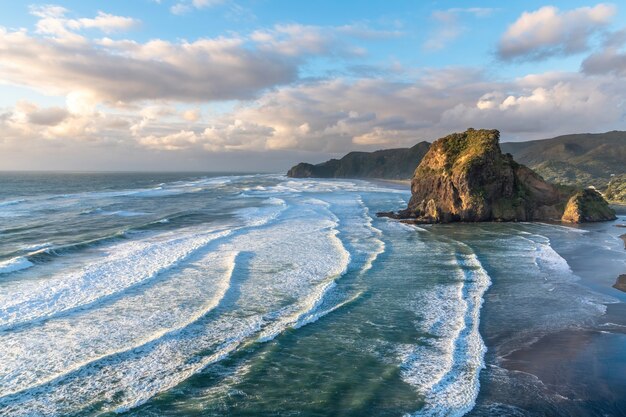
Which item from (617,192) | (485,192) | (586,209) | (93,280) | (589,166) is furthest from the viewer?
(589,166)

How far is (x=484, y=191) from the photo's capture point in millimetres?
Answer: 46844

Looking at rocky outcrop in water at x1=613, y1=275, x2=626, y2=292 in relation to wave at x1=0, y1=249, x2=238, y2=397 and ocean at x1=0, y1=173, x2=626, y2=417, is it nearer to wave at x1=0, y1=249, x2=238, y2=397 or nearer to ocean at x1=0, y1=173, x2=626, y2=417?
ocean at x1=0, y1=173, x2=626, y2=417

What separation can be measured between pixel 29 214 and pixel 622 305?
5886 cm

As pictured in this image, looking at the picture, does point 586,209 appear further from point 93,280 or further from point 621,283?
point 93,280

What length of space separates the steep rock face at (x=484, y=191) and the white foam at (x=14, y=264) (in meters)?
36.5

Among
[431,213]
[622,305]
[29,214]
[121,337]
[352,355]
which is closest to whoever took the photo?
[352,355]

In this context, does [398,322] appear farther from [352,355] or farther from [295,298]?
[295,298]

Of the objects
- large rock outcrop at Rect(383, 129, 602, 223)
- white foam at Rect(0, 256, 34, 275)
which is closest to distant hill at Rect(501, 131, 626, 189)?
large rock outcrop at Rect(383, 129, 602, 223)

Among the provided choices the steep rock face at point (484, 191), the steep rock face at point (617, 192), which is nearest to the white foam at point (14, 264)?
the steep rock face at point (484, 191)

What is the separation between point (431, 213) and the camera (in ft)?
153

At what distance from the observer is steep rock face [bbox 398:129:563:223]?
1823 inches

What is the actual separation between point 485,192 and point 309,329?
37608 millimetres

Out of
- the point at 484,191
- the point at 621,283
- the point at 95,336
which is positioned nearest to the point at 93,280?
the point at 95,336

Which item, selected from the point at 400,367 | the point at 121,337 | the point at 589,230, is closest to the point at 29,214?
the point at 121,337
